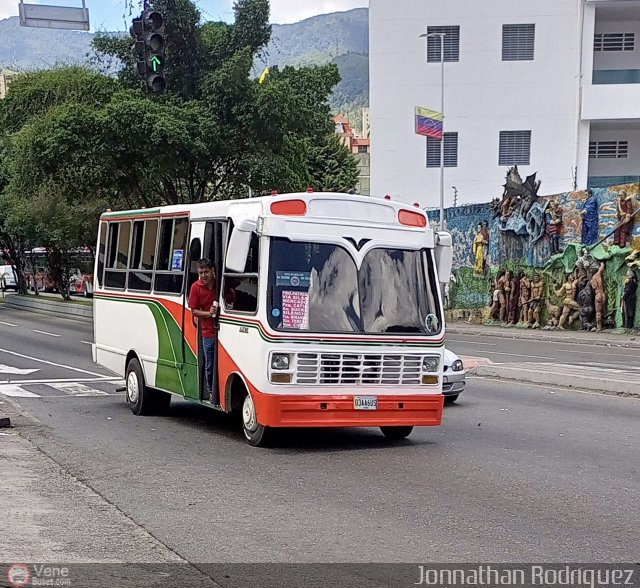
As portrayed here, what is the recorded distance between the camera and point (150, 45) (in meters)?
18.1

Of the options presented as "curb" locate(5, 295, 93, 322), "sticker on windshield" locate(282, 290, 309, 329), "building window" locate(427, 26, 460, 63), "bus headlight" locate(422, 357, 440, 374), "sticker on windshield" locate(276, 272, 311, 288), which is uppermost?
"building window" locate(427, 26, 460, 63)

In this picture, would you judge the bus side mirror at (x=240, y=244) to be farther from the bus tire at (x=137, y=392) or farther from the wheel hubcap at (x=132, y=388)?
the wheel hubcap at (x=132, y=388)

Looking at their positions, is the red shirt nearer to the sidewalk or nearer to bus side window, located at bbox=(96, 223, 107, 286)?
bus side window, located at bbox=(96, 223, 107, 286)

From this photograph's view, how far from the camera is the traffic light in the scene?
18.0 metres

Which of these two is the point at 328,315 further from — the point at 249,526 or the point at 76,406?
the point at 76,406

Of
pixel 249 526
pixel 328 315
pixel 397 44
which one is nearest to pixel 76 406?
pixel 328 315

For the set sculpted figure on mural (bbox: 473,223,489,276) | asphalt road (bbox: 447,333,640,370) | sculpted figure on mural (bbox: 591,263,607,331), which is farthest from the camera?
sculpted figure on mural (bbox: 473,223,489,276)

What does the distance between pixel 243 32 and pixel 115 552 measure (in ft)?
98.7

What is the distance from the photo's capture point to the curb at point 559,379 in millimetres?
15109

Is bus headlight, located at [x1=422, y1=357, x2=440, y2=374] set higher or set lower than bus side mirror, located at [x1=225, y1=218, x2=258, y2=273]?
lower

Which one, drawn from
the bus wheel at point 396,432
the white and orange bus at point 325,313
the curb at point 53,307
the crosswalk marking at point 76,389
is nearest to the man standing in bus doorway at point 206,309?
the white and orange bus at point 325,313

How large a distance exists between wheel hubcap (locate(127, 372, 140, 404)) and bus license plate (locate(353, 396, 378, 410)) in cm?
422

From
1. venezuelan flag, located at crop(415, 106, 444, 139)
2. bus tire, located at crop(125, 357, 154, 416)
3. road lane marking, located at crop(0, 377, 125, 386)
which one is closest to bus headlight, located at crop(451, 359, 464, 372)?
bus tire, located at crop(125, 357, 154, 416)

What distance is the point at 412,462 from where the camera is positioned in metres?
9.77
